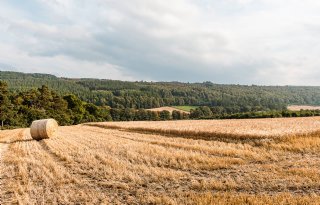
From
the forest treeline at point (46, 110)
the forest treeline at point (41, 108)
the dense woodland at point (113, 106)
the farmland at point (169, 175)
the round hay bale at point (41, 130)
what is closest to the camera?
the farmland at point (169, 175)

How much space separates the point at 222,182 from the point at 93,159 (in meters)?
7.67

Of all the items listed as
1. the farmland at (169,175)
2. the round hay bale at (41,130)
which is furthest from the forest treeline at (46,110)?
the farmland at (169,175)

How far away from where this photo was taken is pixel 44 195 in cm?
1125

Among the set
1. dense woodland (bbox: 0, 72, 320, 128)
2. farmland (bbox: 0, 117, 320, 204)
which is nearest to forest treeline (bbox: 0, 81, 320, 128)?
dense woodland (bbox: 0, 72, 320, 128)

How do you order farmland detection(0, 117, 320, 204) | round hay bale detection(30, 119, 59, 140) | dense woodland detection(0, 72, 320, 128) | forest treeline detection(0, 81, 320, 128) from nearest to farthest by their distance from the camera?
farmland detection(0, 117, 320, 204) → round hay bale detection(30, 119, 59, 140) → forest treeline detection(0, 81, 320, 128) → dense woodland detection(0, 72, 320, 128)

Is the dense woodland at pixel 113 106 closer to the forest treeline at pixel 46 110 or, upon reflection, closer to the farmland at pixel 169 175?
the forest treeline at pixel 46 110

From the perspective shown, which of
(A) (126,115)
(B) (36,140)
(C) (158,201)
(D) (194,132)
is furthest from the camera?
(A) (126,115)

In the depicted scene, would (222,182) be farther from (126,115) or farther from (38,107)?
(126,115)

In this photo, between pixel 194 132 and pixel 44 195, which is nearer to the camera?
pixel 44 195

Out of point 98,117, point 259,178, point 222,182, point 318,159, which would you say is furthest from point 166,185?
point 98,117

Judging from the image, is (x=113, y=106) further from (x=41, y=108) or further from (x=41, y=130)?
(x=41, y=130)

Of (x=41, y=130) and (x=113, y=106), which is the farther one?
(x=113, y=106)

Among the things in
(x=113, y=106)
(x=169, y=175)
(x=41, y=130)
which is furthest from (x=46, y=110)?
(x=169, y=175)

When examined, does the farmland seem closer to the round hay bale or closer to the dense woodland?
the round hay bale
